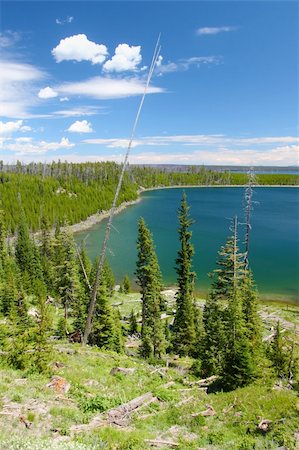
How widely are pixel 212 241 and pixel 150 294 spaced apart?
59057mm

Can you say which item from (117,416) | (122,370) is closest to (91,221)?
(122,370)

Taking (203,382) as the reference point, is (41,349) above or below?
above

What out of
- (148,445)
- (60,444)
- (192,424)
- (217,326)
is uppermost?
(60,444)

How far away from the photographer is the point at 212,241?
92.1m

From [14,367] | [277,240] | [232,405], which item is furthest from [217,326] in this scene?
[277,240]

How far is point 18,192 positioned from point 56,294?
9256 centimetres

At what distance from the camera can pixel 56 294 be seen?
188 feet

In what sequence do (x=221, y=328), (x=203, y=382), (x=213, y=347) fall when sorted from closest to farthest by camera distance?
(x=203, y=382) < (x=213, y=347) < (x=221, y=328)

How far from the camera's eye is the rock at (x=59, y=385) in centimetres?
1286

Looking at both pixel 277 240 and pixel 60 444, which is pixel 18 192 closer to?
pixel 277 240

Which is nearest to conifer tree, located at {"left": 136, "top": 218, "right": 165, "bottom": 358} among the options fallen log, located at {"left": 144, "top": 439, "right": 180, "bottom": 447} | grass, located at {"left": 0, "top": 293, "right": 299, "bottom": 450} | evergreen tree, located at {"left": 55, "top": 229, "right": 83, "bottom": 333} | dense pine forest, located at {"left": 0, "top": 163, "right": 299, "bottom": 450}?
dense pine forest, located at {"left": 0, "top": 163, "right": 299, "bottom": 450}

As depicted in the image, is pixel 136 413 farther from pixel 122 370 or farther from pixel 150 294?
pixel 150 294

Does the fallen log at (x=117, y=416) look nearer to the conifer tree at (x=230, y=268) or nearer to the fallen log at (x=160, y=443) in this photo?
the fallen log at (x=160, y=443)

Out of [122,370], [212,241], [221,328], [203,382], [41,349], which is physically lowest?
[212,241]
